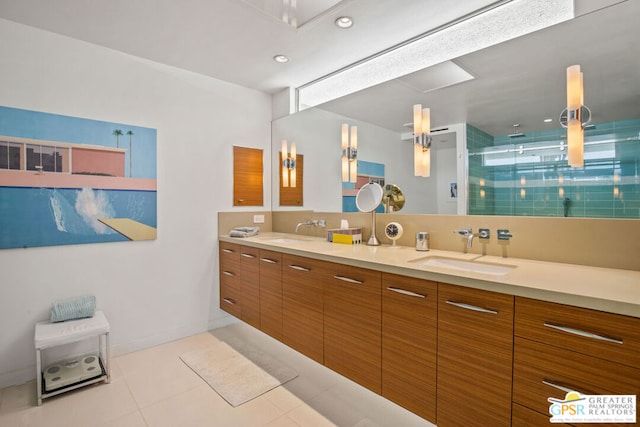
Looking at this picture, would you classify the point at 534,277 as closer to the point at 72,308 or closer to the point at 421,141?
the point at 421,141

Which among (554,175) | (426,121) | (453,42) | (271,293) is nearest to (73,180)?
(271,293)

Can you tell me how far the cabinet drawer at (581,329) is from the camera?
969 millimetres

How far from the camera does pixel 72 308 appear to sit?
2.25 meters

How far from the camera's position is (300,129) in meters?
3.25

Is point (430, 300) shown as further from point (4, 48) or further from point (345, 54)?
point (4, 48)

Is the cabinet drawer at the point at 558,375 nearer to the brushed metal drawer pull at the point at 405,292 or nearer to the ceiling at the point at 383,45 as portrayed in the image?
the brushed metal drawer pull at the point at 405,292

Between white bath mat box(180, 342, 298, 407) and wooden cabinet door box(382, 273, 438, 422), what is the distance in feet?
3.00

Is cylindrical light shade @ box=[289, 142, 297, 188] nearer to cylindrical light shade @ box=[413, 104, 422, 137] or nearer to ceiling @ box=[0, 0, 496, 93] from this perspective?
ceiling @ box=[0, 0, 496, 93]

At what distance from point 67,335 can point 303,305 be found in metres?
1.52

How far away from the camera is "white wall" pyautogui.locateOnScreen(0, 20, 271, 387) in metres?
2.18

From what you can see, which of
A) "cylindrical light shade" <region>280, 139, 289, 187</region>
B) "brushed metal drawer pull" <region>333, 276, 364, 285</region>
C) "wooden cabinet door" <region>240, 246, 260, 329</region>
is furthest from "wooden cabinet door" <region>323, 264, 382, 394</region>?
"cylindrical light shade" <region>280, 139, 289, 187</region>

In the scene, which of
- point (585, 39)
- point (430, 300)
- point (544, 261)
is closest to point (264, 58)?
point (585, 39)

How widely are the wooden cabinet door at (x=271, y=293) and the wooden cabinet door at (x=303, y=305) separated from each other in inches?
2.6

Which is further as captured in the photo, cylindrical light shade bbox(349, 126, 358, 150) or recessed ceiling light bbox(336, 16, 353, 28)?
cylindrical light shade bbox(349, 126, 358, 150)
